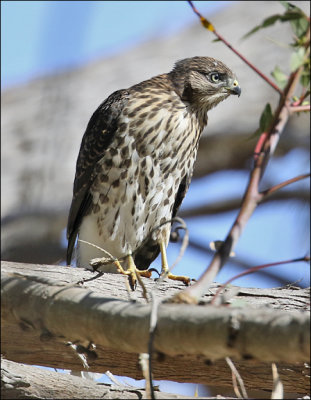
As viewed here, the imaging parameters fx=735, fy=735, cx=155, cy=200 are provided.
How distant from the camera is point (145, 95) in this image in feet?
13.9

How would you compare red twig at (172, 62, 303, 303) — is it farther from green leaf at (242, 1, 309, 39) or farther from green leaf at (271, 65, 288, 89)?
green leaf at (242, 1, 309, 39)

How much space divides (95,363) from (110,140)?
1.56m

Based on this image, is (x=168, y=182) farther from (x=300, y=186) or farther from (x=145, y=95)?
(x=300, y=186)

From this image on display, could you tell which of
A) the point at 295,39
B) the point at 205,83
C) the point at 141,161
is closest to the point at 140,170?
the point at 141,161

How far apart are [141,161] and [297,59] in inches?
93.2

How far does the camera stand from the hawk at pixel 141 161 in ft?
13.4

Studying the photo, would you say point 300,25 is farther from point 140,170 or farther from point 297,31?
point 140,170

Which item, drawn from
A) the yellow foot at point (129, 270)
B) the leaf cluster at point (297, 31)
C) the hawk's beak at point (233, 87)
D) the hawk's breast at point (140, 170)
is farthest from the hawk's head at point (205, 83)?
the leaf cluster at point (297, 31)

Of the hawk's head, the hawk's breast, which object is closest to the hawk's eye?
the hawk's head

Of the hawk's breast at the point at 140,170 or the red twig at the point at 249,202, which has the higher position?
the hawk's breast at the point at 140,170

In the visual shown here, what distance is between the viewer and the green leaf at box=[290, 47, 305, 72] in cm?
169

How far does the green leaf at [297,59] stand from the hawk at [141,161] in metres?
2.29

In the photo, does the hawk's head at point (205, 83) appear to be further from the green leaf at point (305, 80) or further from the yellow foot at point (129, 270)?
the green leaf at point (305, 80)

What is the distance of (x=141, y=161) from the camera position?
4.04 meters
